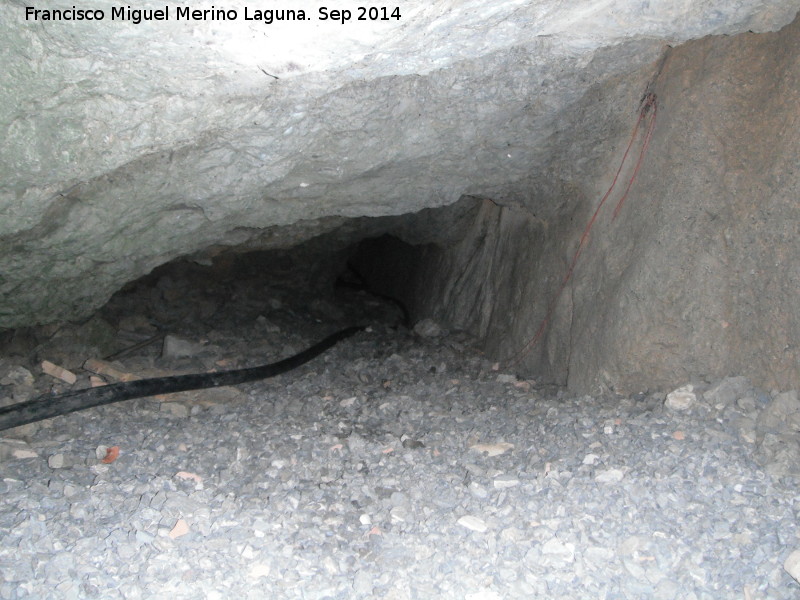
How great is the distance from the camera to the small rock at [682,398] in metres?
2.65

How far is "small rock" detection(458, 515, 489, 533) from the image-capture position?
2146mm

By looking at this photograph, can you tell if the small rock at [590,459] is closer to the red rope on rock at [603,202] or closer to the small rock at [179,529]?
the red rope on rock at [603,202]

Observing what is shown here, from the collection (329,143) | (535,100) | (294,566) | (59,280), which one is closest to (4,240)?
(59,280)

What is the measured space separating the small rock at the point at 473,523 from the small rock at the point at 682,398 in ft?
3.52

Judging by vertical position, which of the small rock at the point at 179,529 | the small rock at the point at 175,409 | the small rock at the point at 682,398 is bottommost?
the small rock at the point at 175,409

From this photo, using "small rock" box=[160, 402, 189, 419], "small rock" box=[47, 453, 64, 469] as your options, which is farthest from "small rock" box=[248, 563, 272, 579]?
"small rock" box=[160, 402, 189, 419]

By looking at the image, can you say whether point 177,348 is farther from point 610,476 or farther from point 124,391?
point 610,476

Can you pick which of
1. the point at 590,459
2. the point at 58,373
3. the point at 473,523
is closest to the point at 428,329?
the point at 58,373

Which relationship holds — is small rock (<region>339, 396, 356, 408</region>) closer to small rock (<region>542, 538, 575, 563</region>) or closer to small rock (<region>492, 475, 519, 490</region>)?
small rock (<region>492, 475, 519, 490</region>)

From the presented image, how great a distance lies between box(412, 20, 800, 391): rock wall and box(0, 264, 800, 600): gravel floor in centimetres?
21

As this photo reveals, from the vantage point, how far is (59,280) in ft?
11.0

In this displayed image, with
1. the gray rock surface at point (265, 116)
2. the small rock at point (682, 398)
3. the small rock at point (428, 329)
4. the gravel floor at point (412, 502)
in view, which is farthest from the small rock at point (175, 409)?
the small rock at point (428, 329)

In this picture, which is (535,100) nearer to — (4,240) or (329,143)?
(329,143)

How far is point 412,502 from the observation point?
7.69 feet
